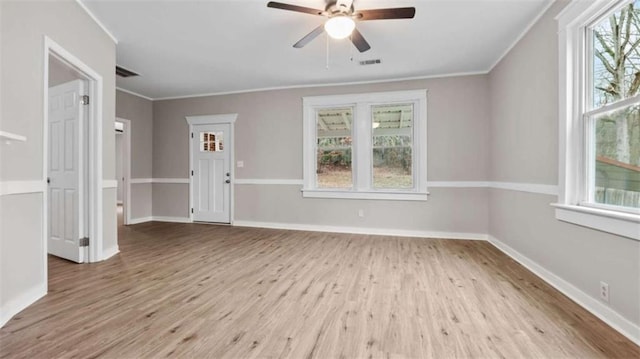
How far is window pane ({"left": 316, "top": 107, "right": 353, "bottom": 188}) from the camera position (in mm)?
5062

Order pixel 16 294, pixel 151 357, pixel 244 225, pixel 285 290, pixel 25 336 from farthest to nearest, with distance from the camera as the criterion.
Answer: pixel 244 225
pixel 285 290
pixel 16 294
pixel 25 336
pixel 151 357

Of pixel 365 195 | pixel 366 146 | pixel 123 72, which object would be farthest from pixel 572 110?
pixel 123 72

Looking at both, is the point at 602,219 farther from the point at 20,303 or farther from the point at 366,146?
the point at 20,303

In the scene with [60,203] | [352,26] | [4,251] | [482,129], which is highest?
[352,26]

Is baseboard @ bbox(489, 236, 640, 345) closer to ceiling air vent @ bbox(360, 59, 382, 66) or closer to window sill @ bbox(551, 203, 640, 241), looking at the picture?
window sill @ bbox(551, 203, 640, 241)

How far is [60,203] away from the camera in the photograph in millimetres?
3240

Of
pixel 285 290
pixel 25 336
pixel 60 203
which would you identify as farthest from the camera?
pixel 60 203

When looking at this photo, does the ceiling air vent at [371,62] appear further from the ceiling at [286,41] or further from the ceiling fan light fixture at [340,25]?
the ceiling fan light fixture at [340,25]

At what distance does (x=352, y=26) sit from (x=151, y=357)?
9.17ft

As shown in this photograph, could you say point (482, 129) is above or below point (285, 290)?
above

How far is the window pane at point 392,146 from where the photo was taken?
4.79 m

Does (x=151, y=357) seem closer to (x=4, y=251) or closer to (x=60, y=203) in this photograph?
(x=4, y=251)

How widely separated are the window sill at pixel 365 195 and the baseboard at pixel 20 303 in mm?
3558

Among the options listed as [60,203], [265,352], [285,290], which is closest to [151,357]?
[265,352]
